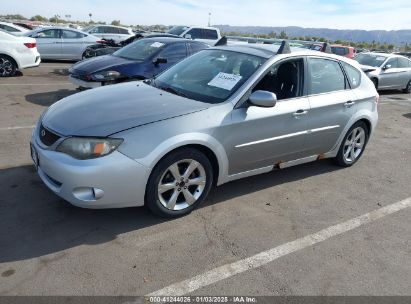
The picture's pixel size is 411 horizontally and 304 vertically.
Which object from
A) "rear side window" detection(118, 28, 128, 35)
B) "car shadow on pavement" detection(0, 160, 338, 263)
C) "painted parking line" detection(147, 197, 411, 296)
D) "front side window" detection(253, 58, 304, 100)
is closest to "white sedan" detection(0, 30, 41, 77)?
"car shadow on pavement" detection(0, 160, 338, 263)

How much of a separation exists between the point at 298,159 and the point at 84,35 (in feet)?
43.3

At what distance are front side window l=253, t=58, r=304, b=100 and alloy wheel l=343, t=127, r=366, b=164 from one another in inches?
53.0

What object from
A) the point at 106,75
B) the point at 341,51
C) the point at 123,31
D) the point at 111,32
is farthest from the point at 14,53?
the point at 341,51

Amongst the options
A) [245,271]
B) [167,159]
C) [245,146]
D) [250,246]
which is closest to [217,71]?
[245,146]

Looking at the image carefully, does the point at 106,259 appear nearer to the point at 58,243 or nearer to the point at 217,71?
the point at 58,243

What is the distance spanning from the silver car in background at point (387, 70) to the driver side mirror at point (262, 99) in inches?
405

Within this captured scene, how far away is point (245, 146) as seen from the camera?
13.4 ft

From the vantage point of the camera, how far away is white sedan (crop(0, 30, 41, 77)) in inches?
422

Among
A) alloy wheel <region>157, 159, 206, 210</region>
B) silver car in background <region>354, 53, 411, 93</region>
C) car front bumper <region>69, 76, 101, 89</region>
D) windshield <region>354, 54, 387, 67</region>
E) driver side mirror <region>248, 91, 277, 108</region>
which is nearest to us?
alloy wheel <region>157, 159, 206, 210</region>

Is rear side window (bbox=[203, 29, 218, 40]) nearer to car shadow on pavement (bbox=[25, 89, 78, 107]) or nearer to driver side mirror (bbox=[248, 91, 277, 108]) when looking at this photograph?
car shadow on pavement (bbox=[25, 89, 78, 107])

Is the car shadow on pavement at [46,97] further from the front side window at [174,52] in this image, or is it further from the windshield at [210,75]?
the windshield at [210,75]

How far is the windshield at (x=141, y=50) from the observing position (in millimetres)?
8574

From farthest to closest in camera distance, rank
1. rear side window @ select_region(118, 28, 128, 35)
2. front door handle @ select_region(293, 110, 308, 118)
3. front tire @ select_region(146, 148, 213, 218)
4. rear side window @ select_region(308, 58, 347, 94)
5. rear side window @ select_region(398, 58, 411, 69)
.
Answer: rear side window @ select_region(118, 28, 128, 35) → rear side window @ select_region(398, 58, 411, 69) → rear side window @ select_region(308, 58, 347, 94) → front door handle @ select_region(293, 110, 308, 118) → front tire @ select_region(146, 148, 213, 218)

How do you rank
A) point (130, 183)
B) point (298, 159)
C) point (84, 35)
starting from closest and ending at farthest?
point (130, 183) < point (298, 159) < point (84, 35)
